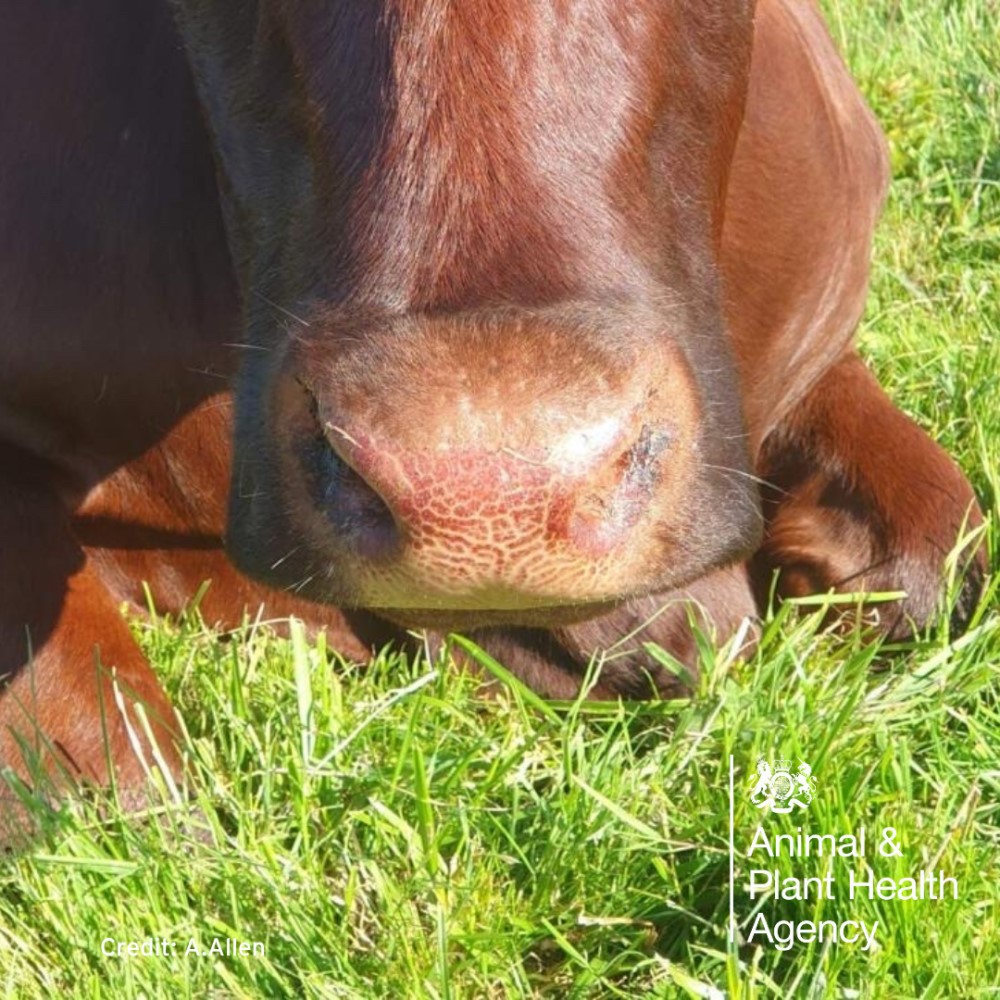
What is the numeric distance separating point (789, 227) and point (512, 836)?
47.6 inches

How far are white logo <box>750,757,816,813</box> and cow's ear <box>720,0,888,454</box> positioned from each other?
763mm

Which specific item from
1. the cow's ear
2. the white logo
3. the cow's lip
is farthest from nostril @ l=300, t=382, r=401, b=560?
the cow's ear

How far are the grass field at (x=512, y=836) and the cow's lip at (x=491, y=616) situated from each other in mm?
260

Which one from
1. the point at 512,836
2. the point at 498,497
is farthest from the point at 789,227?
the point at 498,497

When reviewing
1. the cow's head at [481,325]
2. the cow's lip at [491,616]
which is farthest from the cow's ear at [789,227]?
the cow's lip at [491,616]

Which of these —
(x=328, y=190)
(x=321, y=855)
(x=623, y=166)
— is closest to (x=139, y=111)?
(x=328, y=190)

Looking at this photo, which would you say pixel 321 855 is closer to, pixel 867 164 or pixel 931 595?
pixel 931 595

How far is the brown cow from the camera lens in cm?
194

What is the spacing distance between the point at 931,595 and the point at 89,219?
4.51ft

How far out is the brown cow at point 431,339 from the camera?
1941mm

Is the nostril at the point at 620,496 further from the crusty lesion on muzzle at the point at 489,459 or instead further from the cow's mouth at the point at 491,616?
the cow's mouth at the point at 491,616

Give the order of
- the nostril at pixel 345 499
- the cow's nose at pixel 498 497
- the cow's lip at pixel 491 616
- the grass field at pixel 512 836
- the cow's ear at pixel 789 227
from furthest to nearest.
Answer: the cow's ear at pixel 789 227
the grass field at pixel 512 836
the cow's lip at pixel 491 616
the nostril at pixel 345 499
the cow's nose at pixel 498 497

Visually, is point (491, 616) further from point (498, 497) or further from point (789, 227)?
point (789, 227)

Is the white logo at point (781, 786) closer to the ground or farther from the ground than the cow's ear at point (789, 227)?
closer to the ground
